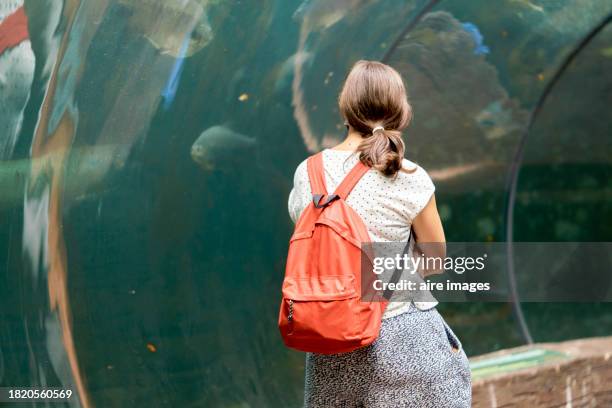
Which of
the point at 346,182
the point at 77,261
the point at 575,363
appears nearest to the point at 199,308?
the point at 77,261

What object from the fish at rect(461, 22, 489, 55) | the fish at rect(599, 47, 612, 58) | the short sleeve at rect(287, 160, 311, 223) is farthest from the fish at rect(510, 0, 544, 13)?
the short sleeve at rect(287, 160, 311, 223)

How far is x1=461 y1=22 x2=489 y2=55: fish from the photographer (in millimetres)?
6016

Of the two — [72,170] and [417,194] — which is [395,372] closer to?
[417,194]

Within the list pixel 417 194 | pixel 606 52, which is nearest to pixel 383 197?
pixel 417 194

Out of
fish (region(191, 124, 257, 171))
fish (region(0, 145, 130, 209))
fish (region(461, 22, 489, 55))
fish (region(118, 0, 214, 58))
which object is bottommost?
fish (region(0, 145, 130, 209))

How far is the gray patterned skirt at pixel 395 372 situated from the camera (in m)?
2.61

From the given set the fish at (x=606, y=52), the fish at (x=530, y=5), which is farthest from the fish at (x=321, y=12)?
the fish at (x=606, y=52)

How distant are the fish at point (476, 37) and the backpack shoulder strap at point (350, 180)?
11.8 feet

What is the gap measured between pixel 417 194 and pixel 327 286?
1.26 feet

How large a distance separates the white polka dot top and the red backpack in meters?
0.05

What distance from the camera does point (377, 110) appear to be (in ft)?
8.64

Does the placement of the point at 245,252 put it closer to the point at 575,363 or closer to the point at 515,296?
the point at 575,363

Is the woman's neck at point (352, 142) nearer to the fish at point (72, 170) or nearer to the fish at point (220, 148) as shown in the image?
the fish at point (72, 170)

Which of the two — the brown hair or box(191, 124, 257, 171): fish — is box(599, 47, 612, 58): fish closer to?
box(191, 124, 257, 171): fish
